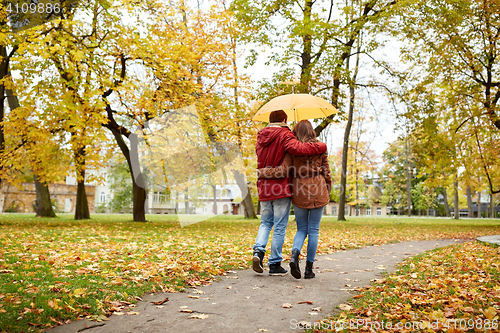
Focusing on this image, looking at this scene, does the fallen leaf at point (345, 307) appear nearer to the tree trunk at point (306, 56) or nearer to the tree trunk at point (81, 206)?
the tree trunk at point (306, 56)

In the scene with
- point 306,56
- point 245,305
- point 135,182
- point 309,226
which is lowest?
point 245,305

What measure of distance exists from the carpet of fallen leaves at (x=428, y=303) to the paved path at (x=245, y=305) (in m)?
0.27

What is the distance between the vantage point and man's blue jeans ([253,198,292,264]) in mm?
5004

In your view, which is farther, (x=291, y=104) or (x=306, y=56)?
(x=306, y=56)

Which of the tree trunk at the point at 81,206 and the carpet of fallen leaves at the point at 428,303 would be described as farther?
the tree trunk at the point at 81,206

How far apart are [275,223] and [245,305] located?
1445 mm

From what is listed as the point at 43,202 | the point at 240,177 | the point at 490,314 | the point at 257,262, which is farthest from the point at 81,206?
the point at 490,314

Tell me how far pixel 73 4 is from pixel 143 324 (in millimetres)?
14562

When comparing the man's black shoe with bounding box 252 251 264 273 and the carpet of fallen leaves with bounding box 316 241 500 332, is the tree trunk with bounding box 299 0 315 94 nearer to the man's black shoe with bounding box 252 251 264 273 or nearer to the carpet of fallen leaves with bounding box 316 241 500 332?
the carpet of fallen leaves with bounding box 316 241 500 332

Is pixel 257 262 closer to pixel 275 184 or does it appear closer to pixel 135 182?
pixel 275 184

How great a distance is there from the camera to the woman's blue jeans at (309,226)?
16.4ft

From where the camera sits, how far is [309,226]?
5.06 metres

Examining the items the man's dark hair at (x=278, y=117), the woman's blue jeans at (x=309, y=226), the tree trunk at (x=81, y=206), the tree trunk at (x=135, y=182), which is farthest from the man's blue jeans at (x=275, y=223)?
the tree trunk at (x=81, y=206)

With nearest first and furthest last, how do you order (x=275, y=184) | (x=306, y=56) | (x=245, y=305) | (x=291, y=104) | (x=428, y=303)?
1. (x=428, y=303)
2. (x=245, y=305)
3. (x=275, y=184)
4. (x=291, y=104)
5. (x=306, y=56)
